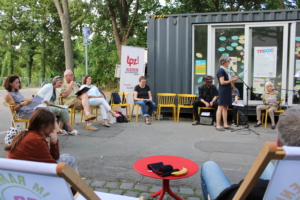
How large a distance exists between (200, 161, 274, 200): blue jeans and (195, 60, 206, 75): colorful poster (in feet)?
19.7

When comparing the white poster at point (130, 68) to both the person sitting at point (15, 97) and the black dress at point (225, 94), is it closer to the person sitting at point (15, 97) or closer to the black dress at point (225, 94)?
the black dress at point (225, 94)

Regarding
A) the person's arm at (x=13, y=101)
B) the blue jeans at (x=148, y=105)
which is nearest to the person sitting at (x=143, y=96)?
the blue jeans at (x=148, y=105)

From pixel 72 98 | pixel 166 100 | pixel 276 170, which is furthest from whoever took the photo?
pixel 166 100

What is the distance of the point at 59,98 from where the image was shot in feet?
20.7

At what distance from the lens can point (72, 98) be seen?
6.38 meters

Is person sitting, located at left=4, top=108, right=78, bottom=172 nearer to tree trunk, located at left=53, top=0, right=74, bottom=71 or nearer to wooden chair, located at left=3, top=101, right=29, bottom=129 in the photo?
wooden chair, located at left=3, top=101, right=29, bottom=129

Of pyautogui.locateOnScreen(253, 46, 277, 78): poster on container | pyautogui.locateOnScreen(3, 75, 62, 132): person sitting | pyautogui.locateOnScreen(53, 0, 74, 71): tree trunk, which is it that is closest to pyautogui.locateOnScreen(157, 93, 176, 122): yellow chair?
pyautogui.locateOnScreen(253, 46, 277, 78): poster on container

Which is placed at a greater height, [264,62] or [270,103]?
[264,62]

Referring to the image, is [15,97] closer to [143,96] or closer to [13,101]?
[13,101]

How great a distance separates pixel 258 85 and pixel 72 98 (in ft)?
16.5

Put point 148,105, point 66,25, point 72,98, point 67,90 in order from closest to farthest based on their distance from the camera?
point 67,90, point 72,98, point 148,105, point 66,25

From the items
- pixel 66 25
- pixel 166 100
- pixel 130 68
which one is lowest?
pixel 166 100

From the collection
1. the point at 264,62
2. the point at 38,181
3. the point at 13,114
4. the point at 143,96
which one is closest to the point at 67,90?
the point at 13,114

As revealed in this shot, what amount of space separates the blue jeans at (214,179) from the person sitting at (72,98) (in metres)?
4.36
